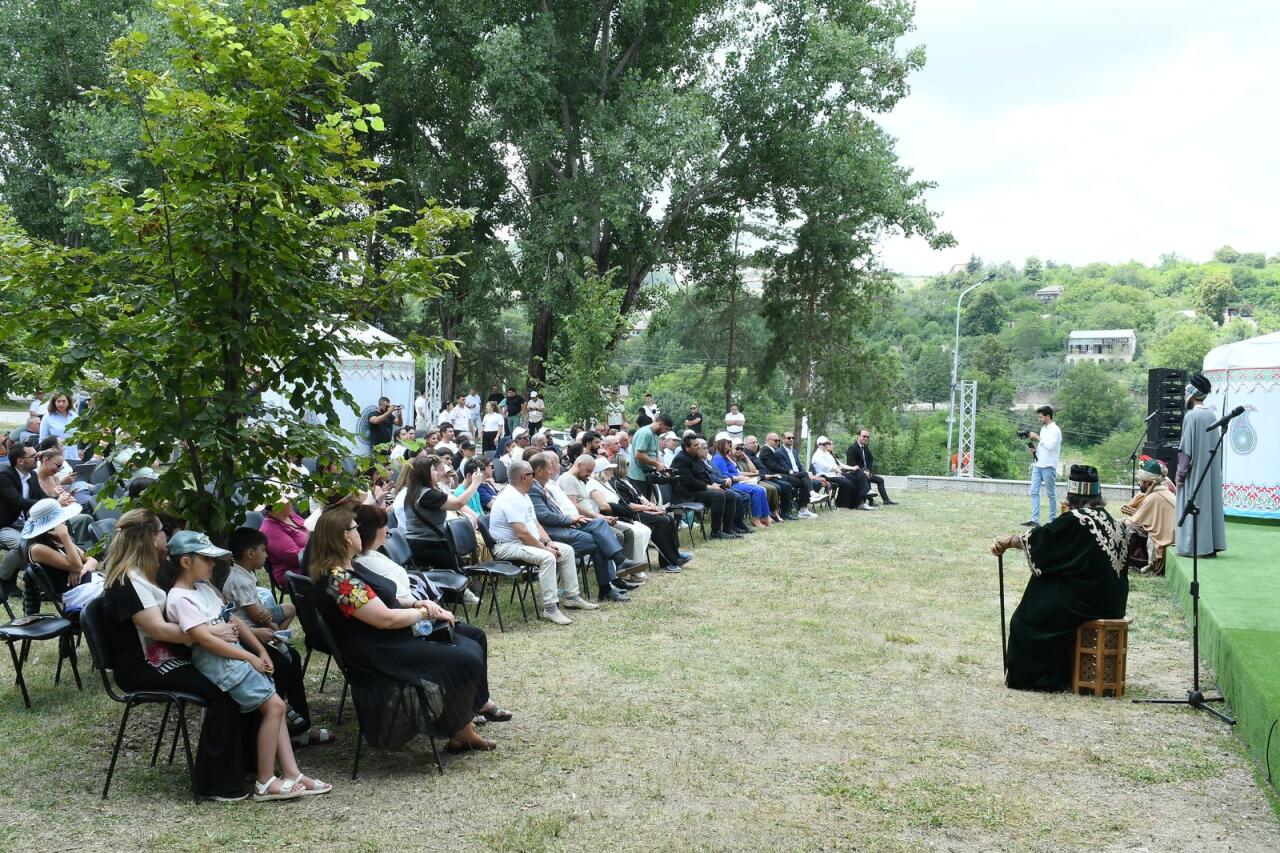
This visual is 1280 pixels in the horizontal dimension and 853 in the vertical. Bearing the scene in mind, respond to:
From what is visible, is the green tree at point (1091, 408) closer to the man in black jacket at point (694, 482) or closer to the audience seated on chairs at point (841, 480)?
the audience seated on chairs at point (841, 480)

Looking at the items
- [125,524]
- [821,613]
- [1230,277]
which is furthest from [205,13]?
[1230,277]

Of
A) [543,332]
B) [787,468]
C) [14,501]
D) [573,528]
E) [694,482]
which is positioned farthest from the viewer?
[543,332]

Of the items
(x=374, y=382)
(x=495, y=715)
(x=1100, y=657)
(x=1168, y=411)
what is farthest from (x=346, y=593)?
(x=374, y=382)

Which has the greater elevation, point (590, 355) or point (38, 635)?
point (590, 355)

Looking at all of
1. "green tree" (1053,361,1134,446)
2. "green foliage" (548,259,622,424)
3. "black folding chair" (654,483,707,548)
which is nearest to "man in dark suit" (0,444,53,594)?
"black folding chair" (654,483,707,548)

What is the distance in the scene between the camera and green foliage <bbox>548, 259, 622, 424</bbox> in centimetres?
1817

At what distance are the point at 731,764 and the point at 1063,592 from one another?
254cm

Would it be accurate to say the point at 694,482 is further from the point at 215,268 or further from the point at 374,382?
the point at 374,382

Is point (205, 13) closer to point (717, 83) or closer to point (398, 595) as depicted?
point (398, 595)

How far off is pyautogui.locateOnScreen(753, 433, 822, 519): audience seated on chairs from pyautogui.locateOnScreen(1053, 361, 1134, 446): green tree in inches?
1694

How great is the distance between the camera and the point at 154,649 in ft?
14.4

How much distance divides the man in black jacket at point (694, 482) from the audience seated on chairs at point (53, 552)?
6.92m

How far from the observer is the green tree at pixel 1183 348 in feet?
218

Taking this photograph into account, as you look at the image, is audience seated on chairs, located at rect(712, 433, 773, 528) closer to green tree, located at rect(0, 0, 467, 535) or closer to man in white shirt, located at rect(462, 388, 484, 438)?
man in white shirt, located at rect(462, 388, 484, 438)
